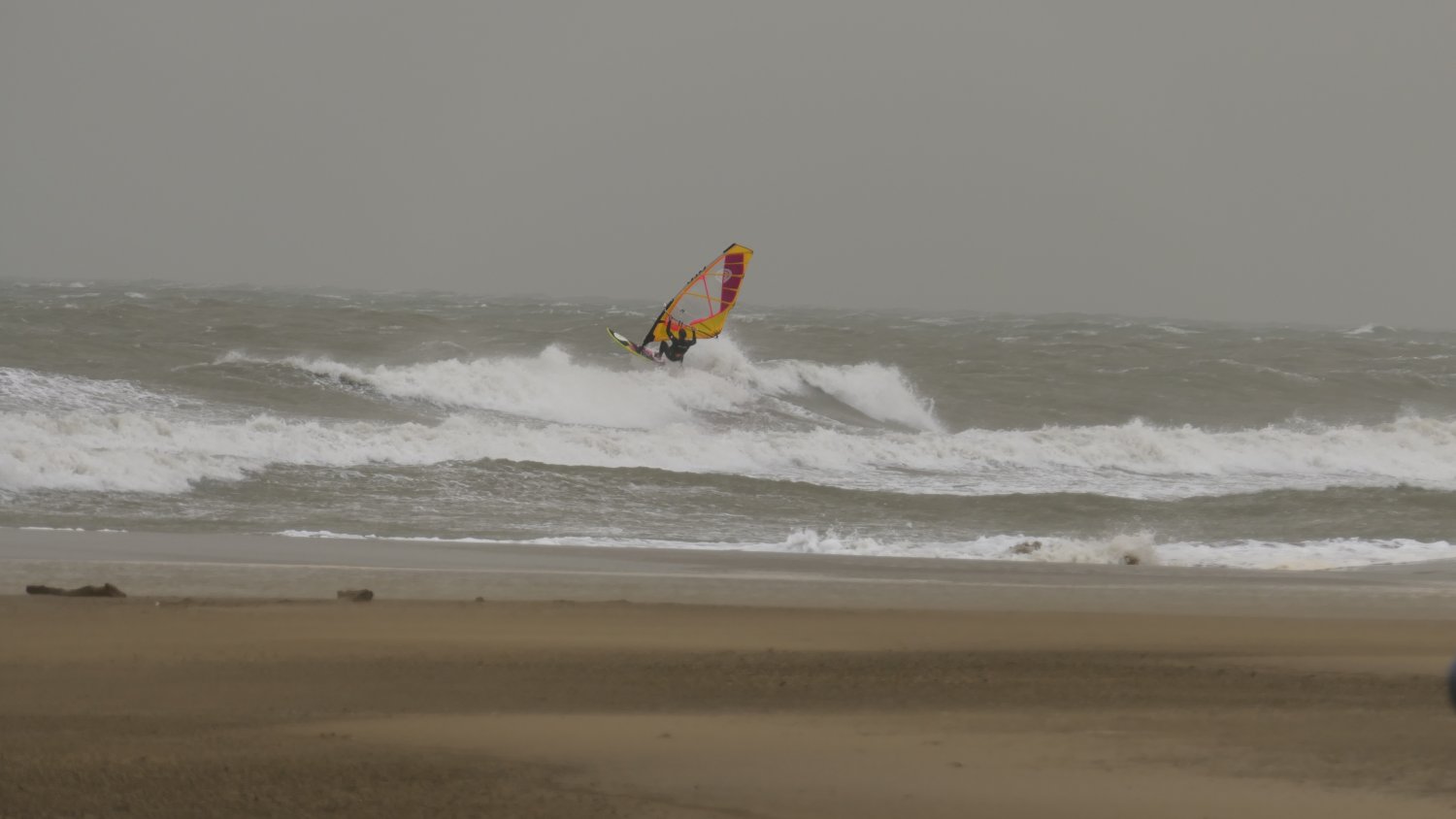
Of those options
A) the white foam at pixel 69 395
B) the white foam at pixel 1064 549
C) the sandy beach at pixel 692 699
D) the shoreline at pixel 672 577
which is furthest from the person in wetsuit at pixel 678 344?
the sandy beach at pixel 692 699

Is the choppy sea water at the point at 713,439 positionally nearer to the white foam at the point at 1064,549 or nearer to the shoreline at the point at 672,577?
the white foam at the point at 1064,549

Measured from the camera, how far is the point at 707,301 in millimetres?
24219

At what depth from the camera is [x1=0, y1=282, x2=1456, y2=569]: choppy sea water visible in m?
14.1

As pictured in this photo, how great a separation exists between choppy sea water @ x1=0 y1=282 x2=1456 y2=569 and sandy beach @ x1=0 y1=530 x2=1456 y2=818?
A: 400 centimetres

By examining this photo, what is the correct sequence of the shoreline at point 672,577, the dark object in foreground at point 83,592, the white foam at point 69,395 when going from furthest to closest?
the white foam at point 69,395
the shoreline at point 672,577
the dark object in foreground at point 83,592

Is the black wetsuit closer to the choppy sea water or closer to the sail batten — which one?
the sail batten

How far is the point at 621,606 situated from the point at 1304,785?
4309 millimetres

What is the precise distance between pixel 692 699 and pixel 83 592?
12.4ft

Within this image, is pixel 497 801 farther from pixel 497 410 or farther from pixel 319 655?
pixel 497 410

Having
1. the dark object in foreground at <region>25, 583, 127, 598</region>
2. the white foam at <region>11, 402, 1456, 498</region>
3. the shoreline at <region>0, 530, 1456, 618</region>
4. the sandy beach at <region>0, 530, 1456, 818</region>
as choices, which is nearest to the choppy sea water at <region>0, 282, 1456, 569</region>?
the white foam at <region>11, 402, 1456, 498</region>

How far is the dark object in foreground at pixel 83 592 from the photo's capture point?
7.84 meters

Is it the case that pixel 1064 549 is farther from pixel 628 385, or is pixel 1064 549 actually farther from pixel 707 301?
pixel 628 385

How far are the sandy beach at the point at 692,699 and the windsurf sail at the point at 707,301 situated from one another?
13476mm

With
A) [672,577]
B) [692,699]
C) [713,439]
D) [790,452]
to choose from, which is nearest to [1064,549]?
[672,577]
